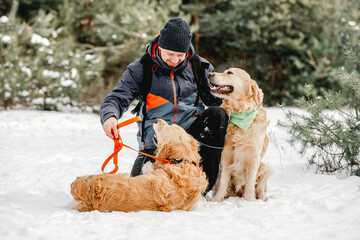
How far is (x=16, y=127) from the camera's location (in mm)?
7883

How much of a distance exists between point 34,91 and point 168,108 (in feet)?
24.8

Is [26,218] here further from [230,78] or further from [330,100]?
[330,100]

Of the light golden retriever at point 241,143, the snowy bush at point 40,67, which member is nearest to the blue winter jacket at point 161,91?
the light golden retriever at point 241,143

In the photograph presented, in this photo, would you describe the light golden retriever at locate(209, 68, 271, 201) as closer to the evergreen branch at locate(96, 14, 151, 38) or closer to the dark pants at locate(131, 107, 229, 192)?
the dark pants at locate(131, 107, 229, 192)

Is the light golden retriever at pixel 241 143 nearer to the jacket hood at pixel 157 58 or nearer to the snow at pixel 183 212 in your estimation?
the snow at pixel 183 212

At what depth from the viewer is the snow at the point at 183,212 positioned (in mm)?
2342

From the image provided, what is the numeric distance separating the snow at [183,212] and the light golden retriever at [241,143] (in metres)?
0.17

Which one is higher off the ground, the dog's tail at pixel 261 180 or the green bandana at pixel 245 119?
the green bandana at pixel 245 119

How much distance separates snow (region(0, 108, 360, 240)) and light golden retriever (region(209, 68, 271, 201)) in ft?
0.54

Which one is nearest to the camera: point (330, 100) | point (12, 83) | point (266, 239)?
point (266, 239)

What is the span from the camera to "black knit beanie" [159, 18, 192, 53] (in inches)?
131

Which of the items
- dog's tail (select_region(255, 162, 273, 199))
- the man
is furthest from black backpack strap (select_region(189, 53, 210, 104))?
dog's tail (select_region(255, 162, 273, 199))

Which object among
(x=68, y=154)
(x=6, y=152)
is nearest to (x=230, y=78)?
(x=68, y=154)

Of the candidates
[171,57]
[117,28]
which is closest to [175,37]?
[171,57]
